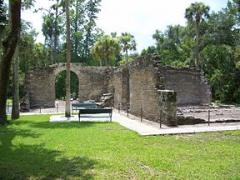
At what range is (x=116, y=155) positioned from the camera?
10.6m

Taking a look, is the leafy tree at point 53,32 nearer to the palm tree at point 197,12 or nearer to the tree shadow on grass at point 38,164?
the palm tree at point 197,12

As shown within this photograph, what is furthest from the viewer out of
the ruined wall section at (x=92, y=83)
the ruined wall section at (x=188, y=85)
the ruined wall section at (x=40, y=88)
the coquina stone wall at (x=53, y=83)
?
the ruined wall section at (x=92, y=83)

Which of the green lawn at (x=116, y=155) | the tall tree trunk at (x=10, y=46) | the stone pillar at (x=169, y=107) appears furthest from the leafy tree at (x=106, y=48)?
the tall tree trunk at (x=10, y=46)

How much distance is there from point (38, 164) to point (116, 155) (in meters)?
2.12

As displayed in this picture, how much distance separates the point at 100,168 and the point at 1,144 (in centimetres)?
522

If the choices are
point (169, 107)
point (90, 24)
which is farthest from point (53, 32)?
point (169, 107)

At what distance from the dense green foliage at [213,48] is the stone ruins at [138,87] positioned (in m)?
3.87

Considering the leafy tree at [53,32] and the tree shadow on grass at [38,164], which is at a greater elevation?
the leafy tree at [53,32]

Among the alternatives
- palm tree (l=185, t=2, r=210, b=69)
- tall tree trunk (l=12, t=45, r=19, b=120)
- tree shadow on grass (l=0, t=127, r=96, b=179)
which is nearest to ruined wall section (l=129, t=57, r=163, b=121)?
tall tree trunk (l=12, t=45, r=19, b=120)

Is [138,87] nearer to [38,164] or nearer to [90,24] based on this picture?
[38,164]

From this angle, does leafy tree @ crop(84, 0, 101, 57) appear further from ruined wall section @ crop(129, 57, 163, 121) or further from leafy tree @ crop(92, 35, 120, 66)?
→ ruined wall section @ crop(129, 57, 163, 121)

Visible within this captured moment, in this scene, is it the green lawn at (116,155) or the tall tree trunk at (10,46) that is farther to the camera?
the tall tree trunk at (10,46)

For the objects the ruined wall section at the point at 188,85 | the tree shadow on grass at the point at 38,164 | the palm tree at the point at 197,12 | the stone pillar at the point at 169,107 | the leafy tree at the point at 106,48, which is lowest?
the tree shadow on grass at the point at 38,164

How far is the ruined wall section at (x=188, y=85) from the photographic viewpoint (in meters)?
31.9
